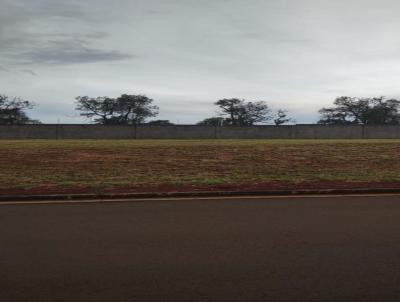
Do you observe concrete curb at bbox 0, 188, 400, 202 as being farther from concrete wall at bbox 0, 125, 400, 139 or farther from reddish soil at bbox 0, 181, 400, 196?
concrete wall at bbox 0, 125, 400, 139

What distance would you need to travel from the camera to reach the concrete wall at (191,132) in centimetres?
5747

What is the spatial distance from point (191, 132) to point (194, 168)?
40.5 metres

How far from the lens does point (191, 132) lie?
2389 inches

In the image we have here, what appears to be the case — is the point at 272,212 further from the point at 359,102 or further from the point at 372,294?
the point at 359,102

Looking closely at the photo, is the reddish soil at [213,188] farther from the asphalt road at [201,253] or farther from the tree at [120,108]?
the tree at [120,108]

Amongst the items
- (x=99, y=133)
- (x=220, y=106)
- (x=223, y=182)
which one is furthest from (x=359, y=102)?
(x=223, y=182)

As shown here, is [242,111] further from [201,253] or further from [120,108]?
[201,253]

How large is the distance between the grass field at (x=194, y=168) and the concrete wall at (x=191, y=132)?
32.0 metres

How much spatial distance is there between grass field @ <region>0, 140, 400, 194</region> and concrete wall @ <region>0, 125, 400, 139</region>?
32.0 m

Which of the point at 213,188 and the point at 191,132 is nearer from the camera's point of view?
the point at 213,188

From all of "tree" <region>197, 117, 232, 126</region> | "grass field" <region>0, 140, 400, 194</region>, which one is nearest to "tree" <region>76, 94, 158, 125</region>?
"tree" <region>197, 117, 232, 126</region>

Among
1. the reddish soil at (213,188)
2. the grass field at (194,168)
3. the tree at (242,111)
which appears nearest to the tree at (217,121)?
the tree at (242,111)

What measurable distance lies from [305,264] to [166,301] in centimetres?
194

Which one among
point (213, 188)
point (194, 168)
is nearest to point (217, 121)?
point (194, 168)
